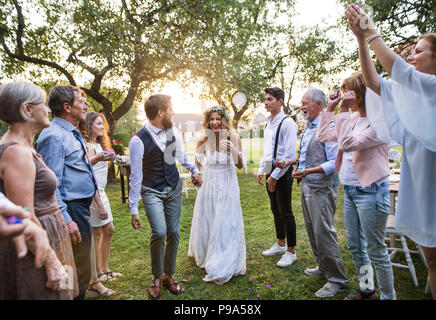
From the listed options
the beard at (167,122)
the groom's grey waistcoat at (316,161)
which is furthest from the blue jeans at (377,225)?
the beard at (167,122)

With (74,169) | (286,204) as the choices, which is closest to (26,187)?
(74,169)

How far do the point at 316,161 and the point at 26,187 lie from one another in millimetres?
2748

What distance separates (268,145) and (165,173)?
1.71 metres

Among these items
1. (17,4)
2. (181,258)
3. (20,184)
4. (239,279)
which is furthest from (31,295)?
(17,4)

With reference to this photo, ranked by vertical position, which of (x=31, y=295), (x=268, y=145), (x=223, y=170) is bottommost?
(x=31, y=295)

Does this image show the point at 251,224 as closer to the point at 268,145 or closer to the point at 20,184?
the point at 268,145

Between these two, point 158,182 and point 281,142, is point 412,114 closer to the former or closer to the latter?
point 281,142

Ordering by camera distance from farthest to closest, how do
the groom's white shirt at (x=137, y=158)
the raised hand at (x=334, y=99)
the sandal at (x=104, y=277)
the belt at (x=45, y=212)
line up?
the sandal at (x=104, y=277)
the groom's white shirt at (x=137, y=158)
the raised hand at (x=334, y=99)
the belt at (x=45, y=212)

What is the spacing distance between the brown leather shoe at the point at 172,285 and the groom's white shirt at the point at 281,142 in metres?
1.87

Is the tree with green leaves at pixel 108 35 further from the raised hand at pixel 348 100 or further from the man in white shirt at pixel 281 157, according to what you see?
the raised hand at pixel 348 100

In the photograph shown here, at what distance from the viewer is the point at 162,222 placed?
3.01 metres

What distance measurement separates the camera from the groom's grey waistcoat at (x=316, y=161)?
9.87 ft
